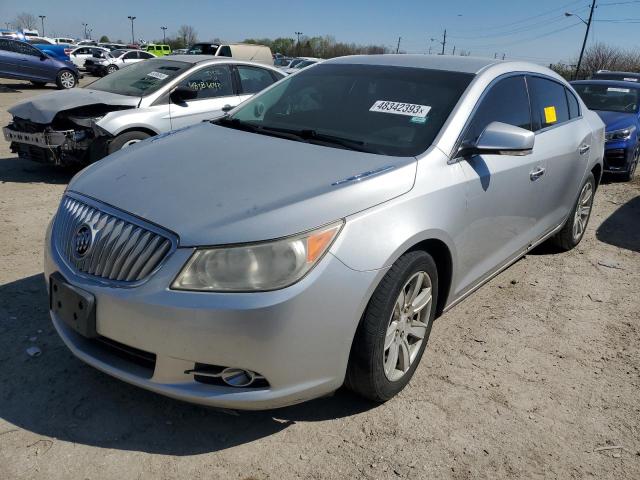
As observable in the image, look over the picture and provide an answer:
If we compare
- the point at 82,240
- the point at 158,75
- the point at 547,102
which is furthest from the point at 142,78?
the point at 82,240

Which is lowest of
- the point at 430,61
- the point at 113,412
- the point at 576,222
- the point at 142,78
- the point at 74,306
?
the point at 113,412

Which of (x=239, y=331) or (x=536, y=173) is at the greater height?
(x=536, y=173)

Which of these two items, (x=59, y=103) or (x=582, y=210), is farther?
(x=59, y=103)

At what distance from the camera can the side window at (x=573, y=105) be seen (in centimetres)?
455

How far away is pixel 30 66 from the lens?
17.6 metres

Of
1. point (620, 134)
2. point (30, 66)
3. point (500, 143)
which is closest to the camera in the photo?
point (500, 143)

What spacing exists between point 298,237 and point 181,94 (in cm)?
493

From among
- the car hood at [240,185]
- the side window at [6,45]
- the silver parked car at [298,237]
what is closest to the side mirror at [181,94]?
the silver parked car at [298,237]

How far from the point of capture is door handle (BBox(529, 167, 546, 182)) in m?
3.54

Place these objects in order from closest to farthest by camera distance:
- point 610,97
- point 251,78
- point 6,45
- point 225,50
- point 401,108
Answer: point 401,108 < point 251,78 < point 610,97 < point 6,45 < point 225,50

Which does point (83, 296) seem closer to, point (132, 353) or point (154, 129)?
point (132, 353)

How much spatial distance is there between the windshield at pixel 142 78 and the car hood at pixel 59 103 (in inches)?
8.0

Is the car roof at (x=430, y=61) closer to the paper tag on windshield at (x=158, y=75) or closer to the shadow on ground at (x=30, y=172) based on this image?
the paper tag on windshield at (x=158, y=75)

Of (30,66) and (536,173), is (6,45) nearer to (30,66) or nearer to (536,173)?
(30,66)
